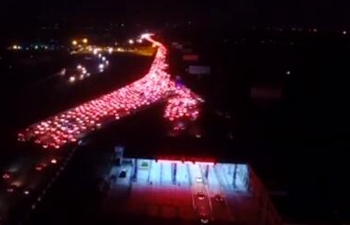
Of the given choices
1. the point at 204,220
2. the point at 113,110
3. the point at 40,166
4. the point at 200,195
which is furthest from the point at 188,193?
the point at 113,110

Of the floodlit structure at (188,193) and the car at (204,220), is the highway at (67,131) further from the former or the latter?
the car at (204,220)

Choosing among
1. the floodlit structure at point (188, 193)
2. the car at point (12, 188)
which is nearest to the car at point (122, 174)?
the floodlit structure at point (188, 193)

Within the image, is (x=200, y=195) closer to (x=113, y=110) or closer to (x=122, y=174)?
(x=122, y=174)

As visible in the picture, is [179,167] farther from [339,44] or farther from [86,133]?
[339,44]

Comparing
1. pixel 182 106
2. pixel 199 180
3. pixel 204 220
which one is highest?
pixel 204 220

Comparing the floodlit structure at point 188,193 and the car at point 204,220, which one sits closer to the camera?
the car at point 204,220

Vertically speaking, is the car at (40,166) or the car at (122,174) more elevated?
the car at (40,166)

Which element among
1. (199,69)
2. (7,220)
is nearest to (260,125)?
(199,69)

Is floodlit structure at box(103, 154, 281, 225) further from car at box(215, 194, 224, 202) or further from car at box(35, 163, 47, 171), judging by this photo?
car at box(35, 163, 47, 171)
